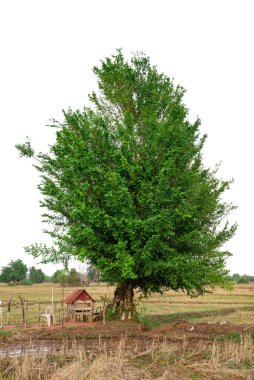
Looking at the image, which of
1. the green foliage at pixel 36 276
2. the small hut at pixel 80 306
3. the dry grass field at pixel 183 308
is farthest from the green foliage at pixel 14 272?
the small hut at pixel 80 306

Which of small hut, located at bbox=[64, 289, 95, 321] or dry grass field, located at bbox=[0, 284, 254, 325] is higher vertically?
small hut, located at bbox=[64, 289, 95, 321]

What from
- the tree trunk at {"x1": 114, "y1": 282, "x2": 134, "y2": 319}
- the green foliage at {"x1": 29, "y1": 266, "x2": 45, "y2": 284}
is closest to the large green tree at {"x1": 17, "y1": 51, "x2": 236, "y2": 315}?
the tree trunk at {"x1": 114, "y1": 282, "x2": 134, "y2": 319}

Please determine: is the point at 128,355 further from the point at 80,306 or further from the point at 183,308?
the point at 183,308

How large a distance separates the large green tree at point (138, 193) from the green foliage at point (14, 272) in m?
103

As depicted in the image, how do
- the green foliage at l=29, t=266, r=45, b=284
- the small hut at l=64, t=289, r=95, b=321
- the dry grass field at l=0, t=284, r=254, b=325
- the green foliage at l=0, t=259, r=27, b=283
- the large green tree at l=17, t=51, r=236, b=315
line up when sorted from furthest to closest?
the green foliage at l=29, t=266, r=45, b=284, the green foliage at l=0, t=259, r=27, b=283, the dry grass field at l=0, t=284, r=254, b=325, the small hut at l=64, t=289, r=95, b=321, the large green tree at l=17, t=51, r=236, b=315

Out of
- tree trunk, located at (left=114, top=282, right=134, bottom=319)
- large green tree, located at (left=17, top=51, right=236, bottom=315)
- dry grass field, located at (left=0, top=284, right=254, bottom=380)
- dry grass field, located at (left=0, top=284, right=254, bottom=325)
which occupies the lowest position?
dry grass field, located at (left=0, top=284, right=254, bottom=325)

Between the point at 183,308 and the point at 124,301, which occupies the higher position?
the point at 124,301

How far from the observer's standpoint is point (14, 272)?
127 meters

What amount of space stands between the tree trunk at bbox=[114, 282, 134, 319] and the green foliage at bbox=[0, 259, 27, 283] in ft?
337

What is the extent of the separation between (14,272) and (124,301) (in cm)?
10381

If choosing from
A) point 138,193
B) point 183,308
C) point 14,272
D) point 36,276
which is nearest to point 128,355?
point 138,193

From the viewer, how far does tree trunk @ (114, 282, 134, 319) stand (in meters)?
28.5

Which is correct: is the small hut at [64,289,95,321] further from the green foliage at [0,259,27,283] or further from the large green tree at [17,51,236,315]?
the green foliage at [0,259,27,283]

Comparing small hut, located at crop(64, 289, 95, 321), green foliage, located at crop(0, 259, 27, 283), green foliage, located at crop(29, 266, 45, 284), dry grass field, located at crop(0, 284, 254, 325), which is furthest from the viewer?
green foliage, located at crop(29, 266, 45, 284)
